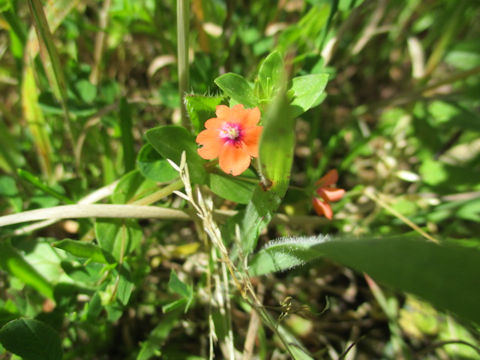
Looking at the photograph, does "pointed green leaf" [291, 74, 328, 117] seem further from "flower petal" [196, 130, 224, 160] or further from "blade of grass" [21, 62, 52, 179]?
"blade of grass" [21, 62, 52, 179]

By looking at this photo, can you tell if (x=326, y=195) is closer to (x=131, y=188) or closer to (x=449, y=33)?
(x=131, y=188)

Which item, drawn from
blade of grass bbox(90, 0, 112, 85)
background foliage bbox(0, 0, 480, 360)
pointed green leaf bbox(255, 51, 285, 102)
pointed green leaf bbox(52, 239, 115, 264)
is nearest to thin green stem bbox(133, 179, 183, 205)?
background foliage bbox(0, 0, 480, 360)

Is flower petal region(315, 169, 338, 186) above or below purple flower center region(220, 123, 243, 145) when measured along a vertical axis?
below

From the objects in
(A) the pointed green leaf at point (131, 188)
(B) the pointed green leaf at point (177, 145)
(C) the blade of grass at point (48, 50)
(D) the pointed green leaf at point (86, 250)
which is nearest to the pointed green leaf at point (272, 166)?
(B) the pointed green leaf at point (177, 145)

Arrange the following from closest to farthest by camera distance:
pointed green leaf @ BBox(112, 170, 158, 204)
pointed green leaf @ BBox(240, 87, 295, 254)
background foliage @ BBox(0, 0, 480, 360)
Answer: pointed green leaf @ BBox(240, 87, 295, 254)
background foliage @ BBox(0, 0, 480, 360)
pointed green leaf @ BBox(112, 170, 158, 204)

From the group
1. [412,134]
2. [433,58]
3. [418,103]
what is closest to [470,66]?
[433,58]

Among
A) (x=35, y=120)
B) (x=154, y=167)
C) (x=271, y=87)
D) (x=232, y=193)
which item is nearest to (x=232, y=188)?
(x=232, y=193)
